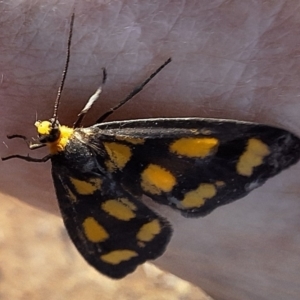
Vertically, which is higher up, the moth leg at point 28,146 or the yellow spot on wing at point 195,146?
the yellow spot on wing at point 195,146

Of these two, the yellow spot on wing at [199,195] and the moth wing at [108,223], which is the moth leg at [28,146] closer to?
the moth wing at [108,223]

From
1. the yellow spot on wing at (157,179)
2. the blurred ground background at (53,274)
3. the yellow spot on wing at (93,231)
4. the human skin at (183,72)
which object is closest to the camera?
the human skin at (183,72)

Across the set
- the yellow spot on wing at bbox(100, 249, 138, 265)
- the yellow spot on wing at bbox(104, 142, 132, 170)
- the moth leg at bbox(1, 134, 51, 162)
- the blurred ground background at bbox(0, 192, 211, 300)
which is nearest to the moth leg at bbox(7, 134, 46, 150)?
the moth leg at bbox(1, 134, 51, 162)

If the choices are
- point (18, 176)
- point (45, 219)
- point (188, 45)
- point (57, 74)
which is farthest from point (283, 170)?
point (45, 219)

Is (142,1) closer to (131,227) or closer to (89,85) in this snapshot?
(89,85)

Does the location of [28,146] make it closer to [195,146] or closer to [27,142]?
[27,142]

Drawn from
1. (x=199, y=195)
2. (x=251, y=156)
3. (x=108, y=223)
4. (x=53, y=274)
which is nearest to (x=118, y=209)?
(x=108, y=223)

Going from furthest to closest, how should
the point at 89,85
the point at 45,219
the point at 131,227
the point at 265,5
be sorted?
the point at 45,219, the point at 131,227, the point at 89,85, the point at 265,5

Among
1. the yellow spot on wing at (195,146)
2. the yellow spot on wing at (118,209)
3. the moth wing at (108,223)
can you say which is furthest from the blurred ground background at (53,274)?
the yellow spot on wing at (195,146)
